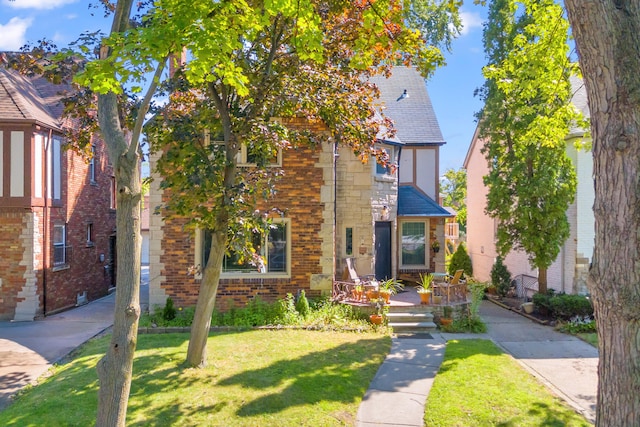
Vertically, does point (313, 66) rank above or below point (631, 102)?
A: above

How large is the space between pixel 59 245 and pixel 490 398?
14335 millimetres

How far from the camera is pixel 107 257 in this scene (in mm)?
19234

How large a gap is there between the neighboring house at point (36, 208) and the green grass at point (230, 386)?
529 centimetres

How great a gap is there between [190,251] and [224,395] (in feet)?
19.7

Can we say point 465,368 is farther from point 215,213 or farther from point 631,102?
point 631,102

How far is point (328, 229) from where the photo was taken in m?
12.4

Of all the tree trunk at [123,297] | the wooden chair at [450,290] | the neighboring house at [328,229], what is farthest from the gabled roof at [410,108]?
the tree trunk at [123,297]

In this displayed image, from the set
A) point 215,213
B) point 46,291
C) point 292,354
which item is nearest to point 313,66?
point 215,213

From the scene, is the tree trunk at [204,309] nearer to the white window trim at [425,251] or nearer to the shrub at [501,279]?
the white window trim at [425,251]

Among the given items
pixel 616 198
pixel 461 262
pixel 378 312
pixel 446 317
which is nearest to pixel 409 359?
pixel 378 312

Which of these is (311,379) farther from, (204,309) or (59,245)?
(59,245)

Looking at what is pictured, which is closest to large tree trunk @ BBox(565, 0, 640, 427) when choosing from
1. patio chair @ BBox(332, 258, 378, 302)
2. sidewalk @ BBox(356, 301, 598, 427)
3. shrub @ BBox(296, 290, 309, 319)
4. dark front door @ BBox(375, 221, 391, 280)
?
sidewalk @ BBox(356, 301, 598, 427)

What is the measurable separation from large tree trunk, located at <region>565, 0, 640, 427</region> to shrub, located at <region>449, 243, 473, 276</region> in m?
17.9

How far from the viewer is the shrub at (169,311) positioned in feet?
37.3
